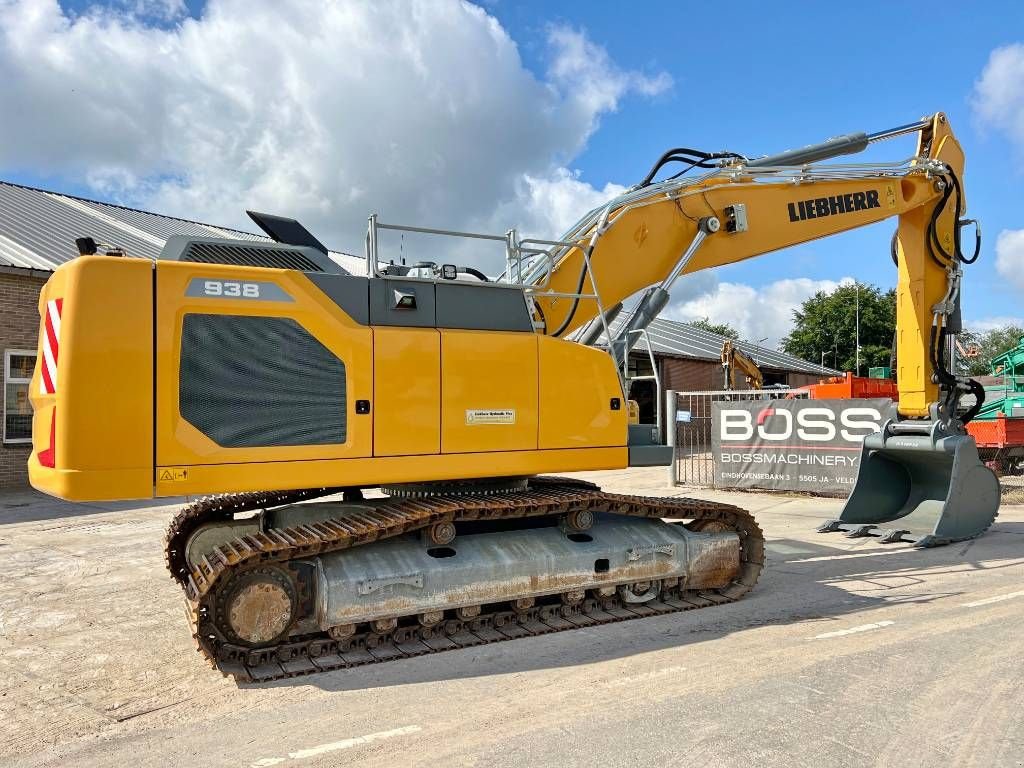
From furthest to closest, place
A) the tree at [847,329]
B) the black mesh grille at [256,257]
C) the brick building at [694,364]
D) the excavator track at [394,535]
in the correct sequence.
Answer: the tree at [847,329] → the brick building at [694,364] → the black mesh grille at [256,257] → the excavator track at [394,535]

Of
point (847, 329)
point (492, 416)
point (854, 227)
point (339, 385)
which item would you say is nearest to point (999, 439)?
point (854, 227)

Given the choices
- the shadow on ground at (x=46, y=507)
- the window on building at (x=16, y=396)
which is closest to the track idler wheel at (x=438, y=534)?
the shadow on ground at (x=46, y=507)

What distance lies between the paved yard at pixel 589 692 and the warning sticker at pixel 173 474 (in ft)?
4.18

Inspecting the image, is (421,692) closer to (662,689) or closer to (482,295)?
(662,689)

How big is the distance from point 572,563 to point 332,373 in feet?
7.46

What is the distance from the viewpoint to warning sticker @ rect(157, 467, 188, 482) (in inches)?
187

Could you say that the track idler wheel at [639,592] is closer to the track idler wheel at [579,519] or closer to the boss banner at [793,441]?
the track idler wheel at [579,519]

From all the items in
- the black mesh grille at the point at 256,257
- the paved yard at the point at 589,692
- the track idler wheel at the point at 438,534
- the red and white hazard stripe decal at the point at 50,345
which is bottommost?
the paved yard at the point at 589,692

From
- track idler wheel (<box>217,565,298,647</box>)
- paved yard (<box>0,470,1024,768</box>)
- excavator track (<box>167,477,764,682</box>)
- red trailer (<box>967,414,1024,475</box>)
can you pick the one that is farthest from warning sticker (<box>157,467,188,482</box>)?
red trailer (<box>967,414,1024,475</box>)

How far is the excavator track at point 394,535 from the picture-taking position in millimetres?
4891

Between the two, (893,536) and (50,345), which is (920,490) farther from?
(50,345)

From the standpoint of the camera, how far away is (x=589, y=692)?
4.48m

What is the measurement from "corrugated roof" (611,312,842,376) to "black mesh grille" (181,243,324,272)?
22.1 meters

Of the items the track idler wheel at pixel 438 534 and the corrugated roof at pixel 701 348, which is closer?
the track idler wheel at pixel 438 534
